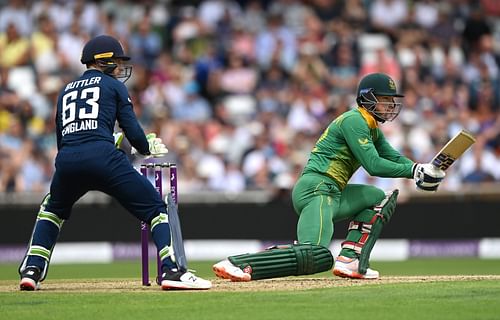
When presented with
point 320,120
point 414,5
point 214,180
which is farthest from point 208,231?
point 414,5

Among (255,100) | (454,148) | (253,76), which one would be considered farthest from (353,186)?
(253,76)

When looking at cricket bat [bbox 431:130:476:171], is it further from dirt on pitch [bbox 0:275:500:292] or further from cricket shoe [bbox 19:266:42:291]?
cricket shoe [bbox 19:266:42:291]

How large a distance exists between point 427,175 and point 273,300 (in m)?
1.89

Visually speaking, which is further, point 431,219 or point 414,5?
point 414,5

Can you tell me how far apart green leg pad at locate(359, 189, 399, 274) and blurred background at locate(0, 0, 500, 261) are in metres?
6.46

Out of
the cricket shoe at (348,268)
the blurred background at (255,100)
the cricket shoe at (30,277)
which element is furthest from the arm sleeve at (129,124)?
the blurred background at (255,100)

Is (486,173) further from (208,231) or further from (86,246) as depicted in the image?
(86,246)

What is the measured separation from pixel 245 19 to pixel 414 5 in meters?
3.12

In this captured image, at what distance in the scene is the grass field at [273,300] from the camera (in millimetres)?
7660

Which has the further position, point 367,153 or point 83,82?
point 367,153

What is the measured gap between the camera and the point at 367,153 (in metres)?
9.58

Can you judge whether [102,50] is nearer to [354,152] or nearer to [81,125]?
[81,125]

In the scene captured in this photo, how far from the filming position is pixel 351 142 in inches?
381

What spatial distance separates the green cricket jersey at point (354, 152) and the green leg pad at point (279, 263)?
34.3 inches
